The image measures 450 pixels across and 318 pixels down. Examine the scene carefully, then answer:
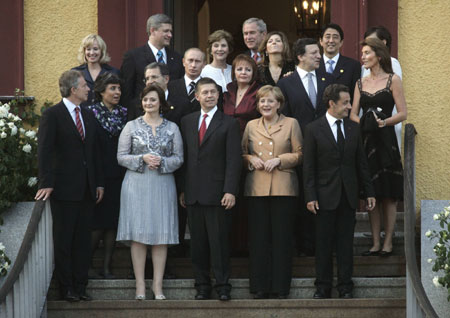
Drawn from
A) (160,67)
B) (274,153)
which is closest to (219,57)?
(160,67)

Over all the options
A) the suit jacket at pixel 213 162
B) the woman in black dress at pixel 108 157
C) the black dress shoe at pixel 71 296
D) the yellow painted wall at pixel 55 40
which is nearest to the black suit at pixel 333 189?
the suit jacket at pixel 213 162

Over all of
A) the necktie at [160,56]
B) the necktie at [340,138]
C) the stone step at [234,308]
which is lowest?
the stone step at [234,308]

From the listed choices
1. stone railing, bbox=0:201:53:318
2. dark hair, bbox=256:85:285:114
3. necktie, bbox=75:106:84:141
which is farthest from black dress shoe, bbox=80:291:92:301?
dark hair, bbox=256:85:285:114

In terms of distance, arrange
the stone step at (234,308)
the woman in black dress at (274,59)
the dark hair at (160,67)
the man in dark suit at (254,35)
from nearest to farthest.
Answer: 1. the stone step at (234,308)
2. the dark hair at (160,67)
3. the woman in black dress at (274,59)
4. the man in dark suit at (254,35)

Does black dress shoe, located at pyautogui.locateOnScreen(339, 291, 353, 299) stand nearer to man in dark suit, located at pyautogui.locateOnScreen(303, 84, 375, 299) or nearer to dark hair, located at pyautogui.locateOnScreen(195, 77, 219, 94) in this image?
man in dark suit, located at pyautogui.locateOnScreen(303, 84, 375, 299)

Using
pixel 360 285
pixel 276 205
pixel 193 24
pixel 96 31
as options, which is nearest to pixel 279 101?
pixel 276 205

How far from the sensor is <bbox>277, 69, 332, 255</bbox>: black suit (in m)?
8.55

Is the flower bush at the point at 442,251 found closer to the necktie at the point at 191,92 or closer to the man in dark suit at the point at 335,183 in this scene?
the man in dark suit at the point at 335,183

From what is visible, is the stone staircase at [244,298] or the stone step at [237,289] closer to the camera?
the stone staircase at [244,298]

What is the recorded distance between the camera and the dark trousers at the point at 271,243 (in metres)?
7.98

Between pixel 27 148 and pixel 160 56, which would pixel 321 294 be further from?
pixel 27 148

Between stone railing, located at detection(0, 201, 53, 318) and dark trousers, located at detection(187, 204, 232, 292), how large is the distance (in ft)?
3.85

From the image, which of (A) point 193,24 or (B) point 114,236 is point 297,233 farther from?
(A) point 193,24

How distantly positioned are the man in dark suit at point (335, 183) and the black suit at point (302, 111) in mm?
418
